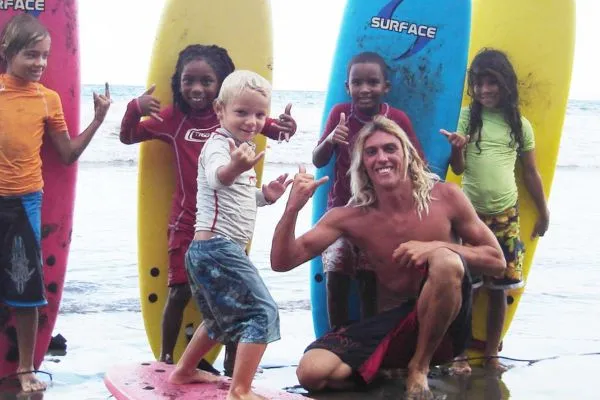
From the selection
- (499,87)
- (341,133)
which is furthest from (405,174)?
(499,87)

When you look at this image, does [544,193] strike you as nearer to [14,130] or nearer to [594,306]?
[594,306]

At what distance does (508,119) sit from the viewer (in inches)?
189

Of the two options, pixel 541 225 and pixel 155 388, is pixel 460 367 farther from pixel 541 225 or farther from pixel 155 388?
pixel 155 388

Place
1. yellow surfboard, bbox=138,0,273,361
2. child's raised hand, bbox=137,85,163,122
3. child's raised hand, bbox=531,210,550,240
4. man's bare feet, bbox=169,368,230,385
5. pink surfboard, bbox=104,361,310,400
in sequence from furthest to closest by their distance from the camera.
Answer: child's raised hand, bbox=531,210,550,240
yellow surfboard, bbox=138,0,273,361
child's raised hand, bbox=137,85,163,122
man's bare feet, bbox=169,368,230,385
pink surfboard, bbox=104,361,310,400

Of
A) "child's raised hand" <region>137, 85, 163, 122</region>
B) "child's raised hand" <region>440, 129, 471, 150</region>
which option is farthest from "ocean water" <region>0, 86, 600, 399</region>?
"child's raised hand" <region>137, 85, 163, 122</region>

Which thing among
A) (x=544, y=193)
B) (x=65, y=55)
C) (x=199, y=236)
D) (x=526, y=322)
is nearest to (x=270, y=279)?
(x=526, y=322)

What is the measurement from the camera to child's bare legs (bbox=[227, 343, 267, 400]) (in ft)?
11.0

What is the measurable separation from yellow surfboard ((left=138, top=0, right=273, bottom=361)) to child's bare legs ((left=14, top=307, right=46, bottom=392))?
0.73m

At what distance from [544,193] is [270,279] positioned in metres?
2.26

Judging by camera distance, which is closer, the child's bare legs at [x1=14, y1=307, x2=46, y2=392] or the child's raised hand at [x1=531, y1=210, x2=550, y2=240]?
the child's bare legs at [x1=14, y1=307, x2=46, y2=392]

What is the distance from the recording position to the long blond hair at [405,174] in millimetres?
4023

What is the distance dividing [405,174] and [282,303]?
7.43 feet

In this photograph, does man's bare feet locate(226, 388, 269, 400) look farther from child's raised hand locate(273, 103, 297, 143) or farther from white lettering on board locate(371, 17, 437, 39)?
white lettering on board locate(371, 17, 437, 39)

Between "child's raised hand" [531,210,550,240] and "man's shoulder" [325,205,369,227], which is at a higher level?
"man's shoulder" [325,205,369,227]
